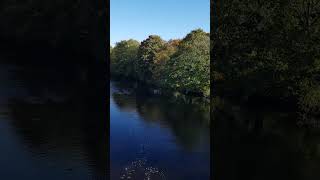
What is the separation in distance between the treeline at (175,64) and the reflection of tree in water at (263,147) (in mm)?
17724

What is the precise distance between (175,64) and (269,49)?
1147 inches

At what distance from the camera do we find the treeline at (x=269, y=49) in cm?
3234

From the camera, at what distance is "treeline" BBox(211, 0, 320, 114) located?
32.3 m

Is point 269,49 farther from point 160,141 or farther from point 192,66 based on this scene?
point 192,66

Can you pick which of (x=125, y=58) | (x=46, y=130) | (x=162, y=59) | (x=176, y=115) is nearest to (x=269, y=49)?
(x=46, y=130)

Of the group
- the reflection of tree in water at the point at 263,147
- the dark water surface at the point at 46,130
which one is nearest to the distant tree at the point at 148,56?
the dark water surface at the point at 46,130

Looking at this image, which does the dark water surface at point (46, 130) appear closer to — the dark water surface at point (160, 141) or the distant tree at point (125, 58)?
the dark water surface at point (160, 141)

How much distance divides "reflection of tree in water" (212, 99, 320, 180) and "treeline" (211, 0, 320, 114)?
5.70 ft

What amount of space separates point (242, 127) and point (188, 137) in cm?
477

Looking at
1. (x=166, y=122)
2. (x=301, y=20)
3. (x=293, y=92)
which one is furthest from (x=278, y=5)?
(x=166, y=122)

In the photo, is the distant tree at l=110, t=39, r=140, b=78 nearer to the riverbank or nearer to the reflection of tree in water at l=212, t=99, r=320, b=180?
the riverbank

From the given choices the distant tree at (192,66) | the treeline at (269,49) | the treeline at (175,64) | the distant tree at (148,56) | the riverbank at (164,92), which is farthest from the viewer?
the distant tree at (148,56)

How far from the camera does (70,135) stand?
36.3m

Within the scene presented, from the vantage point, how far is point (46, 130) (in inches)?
1423
